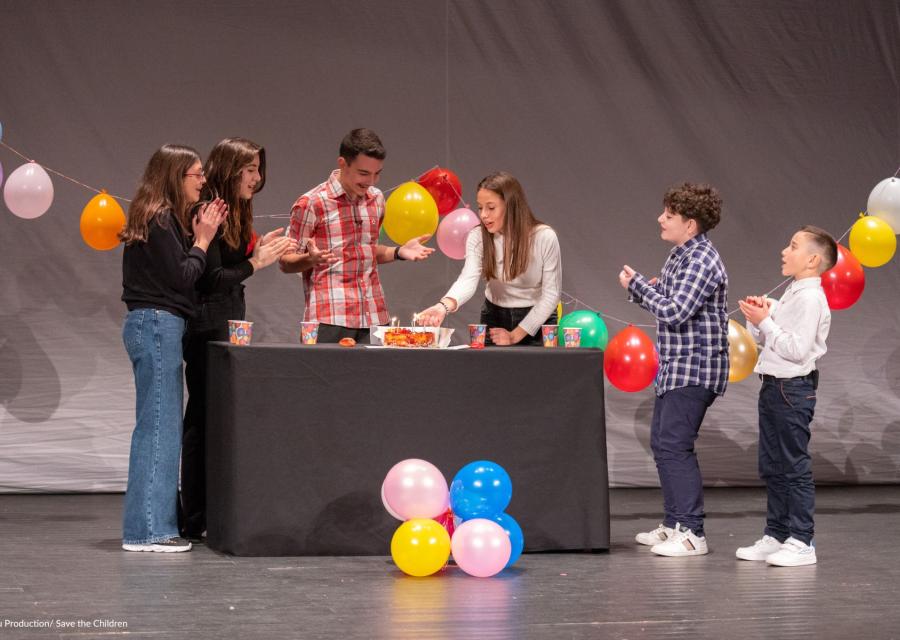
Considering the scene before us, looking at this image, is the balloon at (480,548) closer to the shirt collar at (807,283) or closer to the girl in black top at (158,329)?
the girl in black top at (158,329)

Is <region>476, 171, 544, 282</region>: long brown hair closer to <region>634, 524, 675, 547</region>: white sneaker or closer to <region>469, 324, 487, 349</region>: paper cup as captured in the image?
<region>469, 324, 487, 349</region>: paper cup

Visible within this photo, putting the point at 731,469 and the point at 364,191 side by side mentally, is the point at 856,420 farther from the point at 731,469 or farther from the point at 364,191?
the point at 364,191

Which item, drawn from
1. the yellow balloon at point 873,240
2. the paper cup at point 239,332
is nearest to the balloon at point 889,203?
the yellow balloon at point 873,240

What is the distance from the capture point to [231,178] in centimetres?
446

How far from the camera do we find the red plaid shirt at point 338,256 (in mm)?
4738

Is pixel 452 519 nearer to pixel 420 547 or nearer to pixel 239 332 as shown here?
pixel 420 547

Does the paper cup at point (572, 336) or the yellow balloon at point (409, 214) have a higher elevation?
the yellow balloon at point (409, 214)

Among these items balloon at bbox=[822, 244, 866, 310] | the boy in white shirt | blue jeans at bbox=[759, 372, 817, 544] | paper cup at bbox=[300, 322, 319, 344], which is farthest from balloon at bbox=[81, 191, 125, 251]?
balloon at bbox=[822, 244, 866, 310]

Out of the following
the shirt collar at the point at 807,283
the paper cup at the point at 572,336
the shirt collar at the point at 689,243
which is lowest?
the paper cup at the point at 572,336

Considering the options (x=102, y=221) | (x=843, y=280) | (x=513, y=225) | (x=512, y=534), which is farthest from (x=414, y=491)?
(x=843, y=280)

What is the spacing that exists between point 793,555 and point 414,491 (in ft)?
4.45

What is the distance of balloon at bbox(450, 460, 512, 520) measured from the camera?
12.8ft

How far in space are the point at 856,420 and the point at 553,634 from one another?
412 centimetres

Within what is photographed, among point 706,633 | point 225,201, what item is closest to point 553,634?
point 706,633
